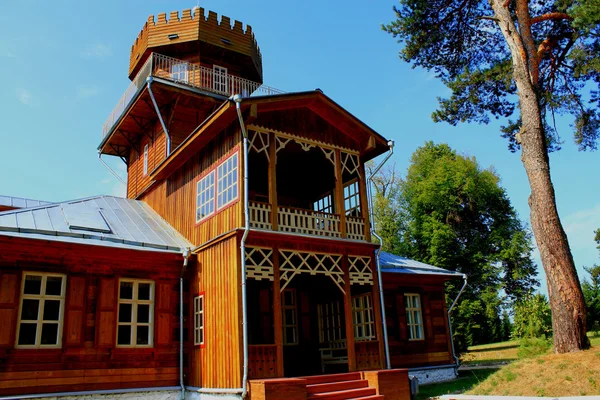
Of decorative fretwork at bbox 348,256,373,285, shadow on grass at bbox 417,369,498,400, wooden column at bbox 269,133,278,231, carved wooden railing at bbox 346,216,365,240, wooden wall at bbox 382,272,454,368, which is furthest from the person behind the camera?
wooden wall at bbox 382,272,454,368

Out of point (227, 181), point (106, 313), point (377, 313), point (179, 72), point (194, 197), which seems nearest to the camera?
point (106, 313)

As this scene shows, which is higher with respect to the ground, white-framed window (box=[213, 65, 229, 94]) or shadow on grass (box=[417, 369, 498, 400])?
white-framed window (box=[213, 65, 229, 94])

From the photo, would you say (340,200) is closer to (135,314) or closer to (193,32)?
(135,314)

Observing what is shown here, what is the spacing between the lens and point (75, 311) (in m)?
11.0

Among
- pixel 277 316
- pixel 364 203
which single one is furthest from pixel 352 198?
pixel 277 316

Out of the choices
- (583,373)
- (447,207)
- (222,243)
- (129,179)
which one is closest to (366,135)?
(222,243)

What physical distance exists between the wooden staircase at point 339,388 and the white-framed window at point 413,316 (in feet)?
17.0

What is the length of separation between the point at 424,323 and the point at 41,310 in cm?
1125

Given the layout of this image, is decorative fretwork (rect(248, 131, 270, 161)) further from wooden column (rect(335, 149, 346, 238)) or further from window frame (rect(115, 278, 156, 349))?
window frame (rect(115, 278, 156, 349))

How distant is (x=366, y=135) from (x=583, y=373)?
7517 millimetres

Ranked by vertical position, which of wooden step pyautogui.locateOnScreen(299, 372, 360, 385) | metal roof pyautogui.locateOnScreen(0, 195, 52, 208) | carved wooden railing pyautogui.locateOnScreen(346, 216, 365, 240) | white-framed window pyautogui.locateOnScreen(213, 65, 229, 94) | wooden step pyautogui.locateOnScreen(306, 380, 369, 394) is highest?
white-framed window pyautogui.locateOnScreen(213, 65, 229, 94)

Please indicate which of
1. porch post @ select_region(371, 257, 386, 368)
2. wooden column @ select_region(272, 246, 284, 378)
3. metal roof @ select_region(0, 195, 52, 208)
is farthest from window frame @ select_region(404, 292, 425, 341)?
metal roof @ select_region(0, 195, 52, 208)

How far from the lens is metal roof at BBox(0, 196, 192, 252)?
11.0 meters

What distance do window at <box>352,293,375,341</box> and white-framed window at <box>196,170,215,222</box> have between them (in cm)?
472
